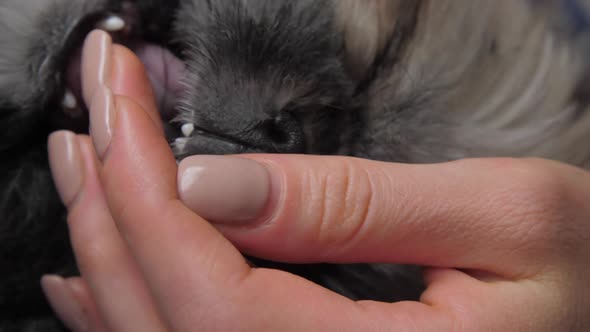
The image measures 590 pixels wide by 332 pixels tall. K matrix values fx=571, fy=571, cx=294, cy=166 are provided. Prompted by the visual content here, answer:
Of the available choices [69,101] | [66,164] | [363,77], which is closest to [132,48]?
[69,101]

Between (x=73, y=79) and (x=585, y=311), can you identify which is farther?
(x=73, y=79)

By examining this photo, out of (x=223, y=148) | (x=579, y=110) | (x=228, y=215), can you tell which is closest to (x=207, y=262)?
(x=228, y=215)

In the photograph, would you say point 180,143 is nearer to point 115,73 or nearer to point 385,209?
point 115,73

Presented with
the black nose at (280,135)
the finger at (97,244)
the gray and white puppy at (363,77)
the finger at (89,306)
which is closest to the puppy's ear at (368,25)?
the gray and white puppy at (363,77)

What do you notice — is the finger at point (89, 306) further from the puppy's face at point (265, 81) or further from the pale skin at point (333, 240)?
the puppy's face at point (265, 81)

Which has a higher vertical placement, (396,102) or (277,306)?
(396,102)

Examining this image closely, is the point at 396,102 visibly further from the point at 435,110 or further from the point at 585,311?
the point at 585,311

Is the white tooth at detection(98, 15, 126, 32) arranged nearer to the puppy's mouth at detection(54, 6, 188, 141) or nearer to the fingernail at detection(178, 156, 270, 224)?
the puppy's mouth at detection(54, 6, 188, 141)
